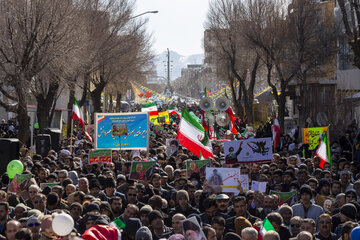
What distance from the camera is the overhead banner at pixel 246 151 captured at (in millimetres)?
14898

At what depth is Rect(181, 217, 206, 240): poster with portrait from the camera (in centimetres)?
705

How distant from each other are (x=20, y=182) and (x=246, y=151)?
5151 millimetres

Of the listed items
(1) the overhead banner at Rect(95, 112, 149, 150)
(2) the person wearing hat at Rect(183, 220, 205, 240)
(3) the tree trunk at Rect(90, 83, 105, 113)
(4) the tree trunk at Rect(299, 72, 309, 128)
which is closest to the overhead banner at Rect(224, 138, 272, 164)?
(1) the overhead banner at Rect(95, 112, 149, 150)

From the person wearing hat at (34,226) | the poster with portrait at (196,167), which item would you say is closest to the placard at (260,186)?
the poster with portrait at (196,167)

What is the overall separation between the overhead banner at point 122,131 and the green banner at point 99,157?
1.04 m

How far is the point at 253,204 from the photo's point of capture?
34.7 feet

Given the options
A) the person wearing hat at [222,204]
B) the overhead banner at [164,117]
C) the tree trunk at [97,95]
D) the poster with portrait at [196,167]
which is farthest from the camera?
the tree trunk at [97,95]

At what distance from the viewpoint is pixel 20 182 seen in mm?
11898

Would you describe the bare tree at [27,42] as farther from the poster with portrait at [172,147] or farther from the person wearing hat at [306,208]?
the person wearing hat at [306,208]

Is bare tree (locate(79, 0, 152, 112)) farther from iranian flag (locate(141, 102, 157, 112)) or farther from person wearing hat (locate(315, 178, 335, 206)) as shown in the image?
person wearing hat (locate(315, 178, 335, 206))

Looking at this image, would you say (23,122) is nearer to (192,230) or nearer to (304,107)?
(192,230)

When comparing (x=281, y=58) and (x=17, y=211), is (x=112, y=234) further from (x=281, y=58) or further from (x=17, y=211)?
(x=281, y=58)

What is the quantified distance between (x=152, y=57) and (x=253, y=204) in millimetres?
37902

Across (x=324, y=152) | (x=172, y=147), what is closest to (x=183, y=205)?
(x=324, y=152)
